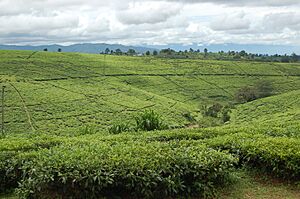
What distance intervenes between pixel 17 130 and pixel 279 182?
49327 millimetres

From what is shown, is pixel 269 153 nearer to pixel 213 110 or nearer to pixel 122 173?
pixel 122 173

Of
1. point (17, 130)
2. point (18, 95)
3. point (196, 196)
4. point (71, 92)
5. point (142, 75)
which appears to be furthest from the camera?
point (142, 75)

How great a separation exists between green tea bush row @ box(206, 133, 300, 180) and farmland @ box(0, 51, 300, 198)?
2cm

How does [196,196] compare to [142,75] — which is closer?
[196,196]

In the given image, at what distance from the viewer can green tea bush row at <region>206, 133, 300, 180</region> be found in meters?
8.52

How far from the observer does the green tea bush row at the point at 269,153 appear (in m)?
8.52

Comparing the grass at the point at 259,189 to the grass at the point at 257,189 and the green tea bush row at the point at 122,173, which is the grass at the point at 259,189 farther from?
the green tea bush row at the point at 122,173

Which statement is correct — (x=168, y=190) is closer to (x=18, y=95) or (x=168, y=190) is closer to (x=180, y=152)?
(x=180, y=152)

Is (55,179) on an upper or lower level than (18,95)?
upper

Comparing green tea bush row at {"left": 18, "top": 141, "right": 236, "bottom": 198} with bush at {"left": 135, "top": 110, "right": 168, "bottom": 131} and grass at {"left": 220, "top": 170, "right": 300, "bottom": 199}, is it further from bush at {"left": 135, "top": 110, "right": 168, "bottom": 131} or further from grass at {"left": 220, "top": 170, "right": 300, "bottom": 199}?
bush at {"left": 135, "top": 110, "right": 168, "bottom": 131}

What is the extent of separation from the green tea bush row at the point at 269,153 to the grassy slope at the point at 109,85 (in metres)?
46.7

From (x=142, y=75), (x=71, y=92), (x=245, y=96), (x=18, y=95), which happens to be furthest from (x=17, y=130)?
(x=245, y=96)

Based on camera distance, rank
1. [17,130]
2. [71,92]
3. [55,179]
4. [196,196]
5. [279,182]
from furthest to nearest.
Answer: [71,92] < [17,130] < [279,182] < [196,196] < [55,179]

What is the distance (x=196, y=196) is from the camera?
7.96m
